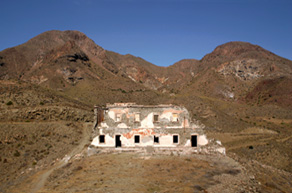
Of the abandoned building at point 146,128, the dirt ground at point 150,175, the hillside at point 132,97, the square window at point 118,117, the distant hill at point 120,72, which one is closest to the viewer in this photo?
the dirt ground at point 150,175

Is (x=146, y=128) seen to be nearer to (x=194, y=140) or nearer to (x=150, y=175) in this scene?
(x=194, y=140)

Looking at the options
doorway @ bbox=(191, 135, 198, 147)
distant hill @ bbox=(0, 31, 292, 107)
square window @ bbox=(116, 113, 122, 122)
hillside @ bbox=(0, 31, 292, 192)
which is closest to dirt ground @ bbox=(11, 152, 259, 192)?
hillside @ bbox=(0, 31, 292, 192)

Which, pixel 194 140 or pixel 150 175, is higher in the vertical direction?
pixel 194 140

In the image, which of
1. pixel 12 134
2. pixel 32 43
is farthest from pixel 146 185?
pixel 32 43

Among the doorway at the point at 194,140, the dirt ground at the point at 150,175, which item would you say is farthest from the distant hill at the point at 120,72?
the dirt ground at the point at 150,175

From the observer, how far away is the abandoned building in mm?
24562

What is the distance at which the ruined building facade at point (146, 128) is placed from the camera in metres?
24.6

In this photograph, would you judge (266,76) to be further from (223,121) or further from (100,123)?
(100,123)

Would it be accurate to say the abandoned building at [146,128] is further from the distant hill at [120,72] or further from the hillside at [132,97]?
the distant hill at [120,72]

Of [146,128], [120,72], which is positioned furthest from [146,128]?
[120,72]

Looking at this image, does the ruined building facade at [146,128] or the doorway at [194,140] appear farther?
the doorway at [194,140]

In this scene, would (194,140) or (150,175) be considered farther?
(194,140)

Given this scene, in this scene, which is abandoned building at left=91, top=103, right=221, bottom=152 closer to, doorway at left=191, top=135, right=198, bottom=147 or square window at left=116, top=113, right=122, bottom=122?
square window at left=116, top=113, right=122, bottom=122

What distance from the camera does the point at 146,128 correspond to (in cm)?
2472
